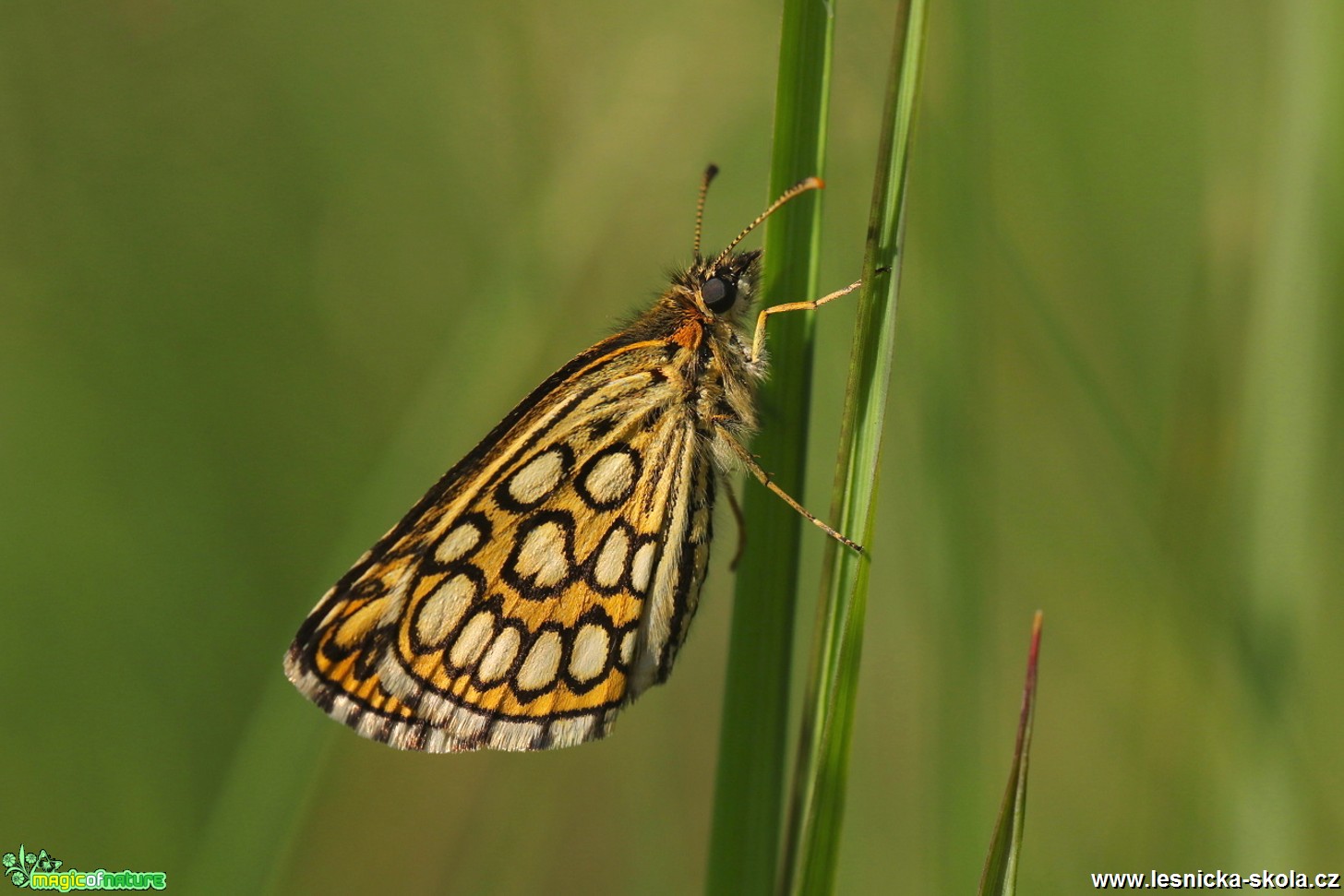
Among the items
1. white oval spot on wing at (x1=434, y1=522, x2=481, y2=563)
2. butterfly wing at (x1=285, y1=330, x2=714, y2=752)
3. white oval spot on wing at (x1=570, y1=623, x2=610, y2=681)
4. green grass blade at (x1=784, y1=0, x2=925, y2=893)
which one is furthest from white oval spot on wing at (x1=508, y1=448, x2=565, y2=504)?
green grass blade at (x1=784, y1=0, x2=925, y2=893)

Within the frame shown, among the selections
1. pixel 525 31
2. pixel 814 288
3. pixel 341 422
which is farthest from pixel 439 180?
pixel 814 288

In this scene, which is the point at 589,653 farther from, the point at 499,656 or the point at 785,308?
the point at 785,308

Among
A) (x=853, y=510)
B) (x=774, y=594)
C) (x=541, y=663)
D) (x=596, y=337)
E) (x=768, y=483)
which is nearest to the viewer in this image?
(x=853, y=510)

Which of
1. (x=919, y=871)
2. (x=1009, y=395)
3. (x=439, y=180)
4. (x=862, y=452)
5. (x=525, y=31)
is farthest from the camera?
(x=439, y=180)

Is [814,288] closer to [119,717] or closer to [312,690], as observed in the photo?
[312,690]

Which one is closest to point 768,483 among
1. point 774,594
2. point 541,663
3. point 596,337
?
point 774,594

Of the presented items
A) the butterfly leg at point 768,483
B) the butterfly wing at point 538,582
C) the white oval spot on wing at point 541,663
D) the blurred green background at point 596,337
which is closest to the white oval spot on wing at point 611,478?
the butterfly wing at point 538,582

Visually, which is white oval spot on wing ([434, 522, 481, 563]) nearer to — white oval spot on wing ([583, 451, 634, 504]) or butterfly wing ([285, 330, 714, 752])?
butterfly wing ([285, 330, 714, 752])
